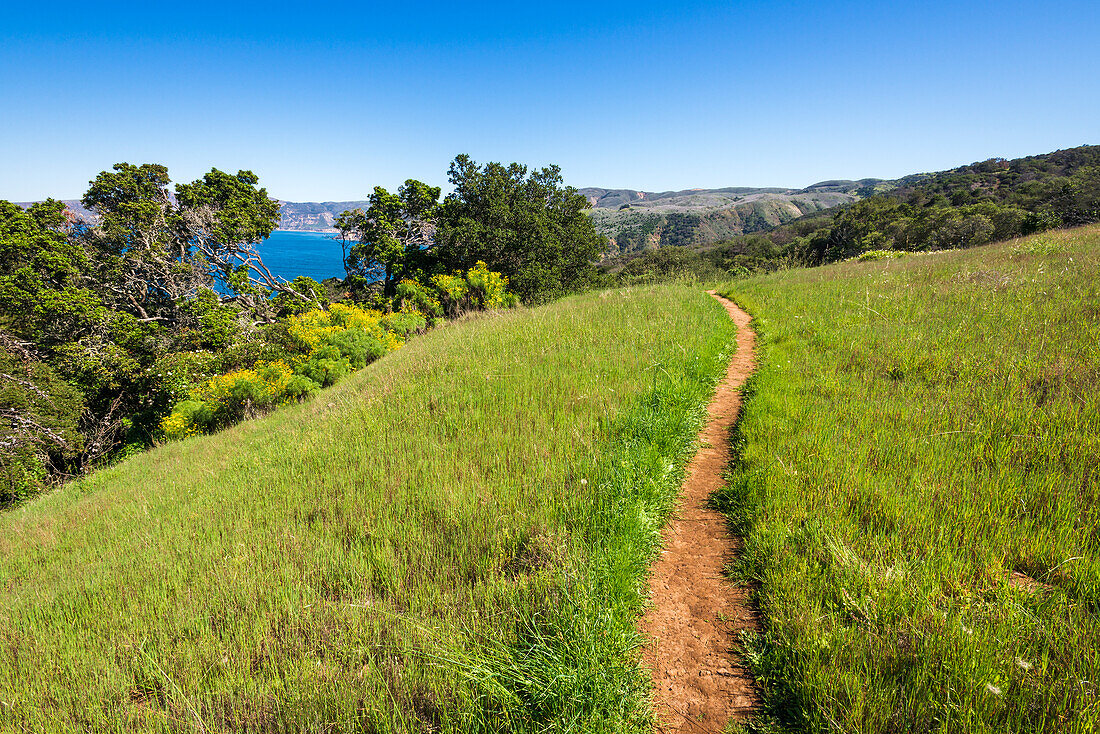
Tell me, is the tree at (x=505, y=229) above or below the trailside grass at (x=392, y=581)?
above

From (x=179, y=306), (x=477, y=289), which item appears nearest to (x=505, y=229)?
(x=477, y=289)

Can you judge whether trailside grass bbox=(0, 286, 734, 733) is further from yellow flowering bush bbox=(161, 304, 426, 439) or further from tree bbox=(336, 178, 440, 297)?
tree bbox=(336, 178, 440, 297)

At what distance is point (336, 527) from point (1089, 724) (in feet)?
13.3

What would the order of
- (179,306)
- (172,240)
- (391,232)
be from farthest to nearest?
1. (391,232)
2. (172,240)
3. (179,306)

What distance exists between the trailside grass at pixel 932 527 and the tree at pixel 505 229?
62.8 feet

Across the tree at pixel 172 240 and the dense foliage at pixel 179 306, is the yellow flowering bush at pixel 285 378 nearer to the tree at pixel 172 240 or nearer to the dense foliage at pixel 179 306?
the dense foliage at pixel 179 306

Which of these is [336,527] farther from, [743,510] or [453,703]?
[743,510]

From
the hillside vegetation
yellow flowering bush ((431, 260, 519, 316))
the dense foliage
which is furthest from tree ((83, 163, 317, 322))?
the hillside vegetation

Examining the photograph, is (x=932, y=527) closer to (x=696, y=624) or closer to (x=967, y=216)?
(x=696, y=624)

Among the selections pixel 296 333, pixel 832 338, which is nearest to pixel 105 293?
pixel 296 333

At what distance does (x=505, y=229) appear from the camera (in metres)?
24.0

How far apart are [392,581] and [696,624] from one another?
6.16ft

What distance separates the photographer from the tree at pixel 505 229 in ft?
77.2

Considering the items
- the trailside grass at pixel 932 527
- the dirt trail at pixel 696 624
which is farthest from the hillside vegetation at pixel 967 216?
the dirt trail at pixel 696 624
